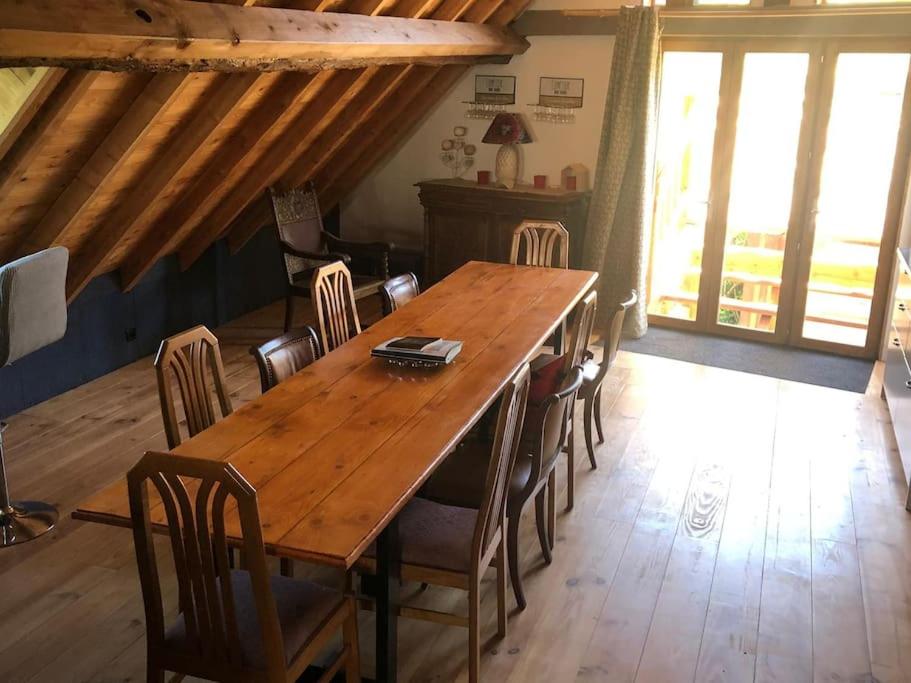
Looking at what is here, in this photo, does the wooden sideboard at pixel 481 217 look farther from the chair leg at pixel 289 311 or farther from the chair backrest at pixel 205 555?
the chair backrest at pixel 205 555

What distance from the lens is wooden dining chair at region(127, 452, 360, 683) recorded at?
1.87 m

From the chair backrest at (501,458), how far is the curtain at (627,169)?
3.49 metres

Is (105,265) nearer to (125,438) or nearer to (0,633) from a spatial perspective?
(125,438)

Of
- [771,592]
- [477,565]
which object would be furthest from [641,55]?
[477,565]

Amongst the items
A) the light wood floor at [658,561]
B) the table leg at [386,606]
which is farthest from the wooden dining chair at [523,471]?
the table leg at [386,606]

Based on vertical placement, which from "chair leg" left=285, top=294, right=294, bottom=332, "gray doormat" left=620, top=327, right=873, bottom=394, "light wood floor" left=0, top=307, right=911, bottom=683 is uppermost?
"chair leg" left=285, top=294, right=294, bottom=332

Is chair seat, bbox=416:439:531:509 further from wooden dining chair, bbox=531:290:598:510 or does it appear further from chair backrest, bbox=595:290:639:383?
chair backrest, bbox=595:290:639:383

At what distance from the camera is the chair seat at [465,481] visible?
9.67ft

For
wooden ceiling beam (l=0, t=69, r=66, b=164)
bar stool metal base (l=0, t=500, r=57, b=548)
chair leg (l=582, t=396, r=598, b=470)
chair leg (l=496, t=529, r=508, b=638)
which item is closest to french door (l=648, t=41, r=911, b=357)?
chair leg (l=582, t=396, r=598, b=470)

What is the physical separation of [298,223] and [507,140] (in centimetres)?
155

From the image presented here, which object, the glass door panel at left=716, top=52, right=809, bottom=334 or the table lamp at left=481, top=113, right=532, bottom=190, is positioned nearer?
the glass door panel at left=716, top=52, right=809, bottom=334

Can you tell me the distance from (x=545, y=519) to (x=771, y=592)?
827 mm

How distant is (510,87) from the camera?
20.8 feet

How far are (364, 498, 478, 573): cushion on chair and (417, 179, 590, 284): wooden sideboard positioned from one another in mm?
3578
